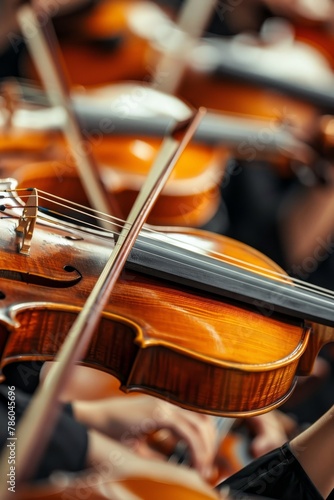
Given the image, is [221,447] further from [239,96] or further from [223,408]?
[239,96]

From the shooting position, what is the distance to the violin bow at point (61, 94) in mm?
957

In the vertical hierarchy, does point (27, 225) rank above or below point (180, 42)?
below

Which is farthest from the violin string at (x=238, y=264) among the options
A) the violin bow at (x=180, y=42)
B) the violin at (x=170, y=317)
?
the violin bow at (x=180, y=42)

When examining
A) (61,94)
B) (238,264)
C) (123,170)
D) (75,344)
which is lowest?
(75,344)

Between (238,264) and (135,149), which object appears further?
(135,149)

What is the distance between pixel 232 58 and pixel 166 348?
3.97ft

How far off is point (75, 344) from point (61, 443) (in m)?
0.28

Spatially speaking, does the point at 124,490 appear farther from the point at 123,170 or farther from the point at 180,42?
the point at 180,42

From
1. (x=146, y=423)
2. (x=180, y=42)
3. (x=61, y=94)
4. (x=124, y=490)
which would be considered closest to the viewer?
(x=124, y=490)

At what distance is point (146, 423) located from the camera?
868 mm

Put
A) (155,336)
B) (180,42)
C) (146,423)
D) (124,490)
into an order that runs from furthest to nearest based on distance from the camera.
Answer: (180,42), (146,423), (155,336), (124,490)

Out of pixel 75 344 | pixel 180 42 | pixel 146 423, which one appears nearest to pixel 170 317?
pixel 75 344

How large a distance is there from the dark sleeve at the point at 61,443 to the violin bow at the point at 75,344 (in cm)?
17

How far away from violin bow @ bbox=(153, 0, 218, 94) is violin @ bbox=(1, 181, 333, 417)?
94cm
